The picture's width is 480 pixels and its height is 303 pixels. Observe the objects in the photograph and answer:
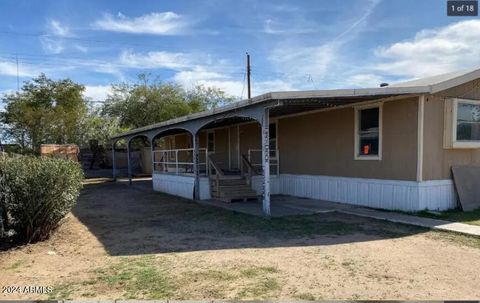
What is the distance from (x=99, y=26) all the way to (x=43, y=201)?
10645 mm

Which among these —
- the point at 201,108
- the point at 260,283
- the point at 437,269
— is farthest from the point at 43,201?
the point at 201,108

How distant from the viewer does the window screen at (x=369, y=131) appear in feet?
31.7

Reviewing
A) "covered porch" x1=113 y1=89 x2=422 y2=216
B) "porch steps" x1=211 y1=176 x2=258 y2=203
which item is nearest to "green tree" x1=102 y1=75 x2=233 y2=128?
"covered porch" x1=113 y1=89 x2=422 y2=216

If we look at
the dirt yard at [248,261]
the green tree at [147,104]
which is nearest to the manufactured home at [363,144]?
the dirt yard at [248,261]

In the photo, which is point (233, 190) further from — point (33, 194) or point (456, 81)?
point (456, 81)

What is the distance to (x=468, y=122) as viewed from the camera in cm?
938

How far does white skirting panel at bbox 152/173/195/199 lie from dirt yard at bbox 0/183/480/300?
4.36 m

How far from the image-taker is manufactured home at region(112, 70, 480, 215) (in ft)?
28.6

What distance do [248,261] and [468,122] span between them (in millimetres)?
6801

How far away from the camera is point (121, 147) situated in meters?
30.8

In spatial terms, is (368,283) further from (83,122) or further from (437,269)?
(83,122)

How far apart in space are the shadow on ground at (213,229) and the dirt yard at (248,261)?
0.06ft

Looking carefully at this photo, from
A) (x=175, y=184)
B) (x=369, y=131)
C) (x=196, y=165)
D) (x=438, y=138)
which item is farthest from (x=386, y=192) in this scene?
(x=175, y=184)

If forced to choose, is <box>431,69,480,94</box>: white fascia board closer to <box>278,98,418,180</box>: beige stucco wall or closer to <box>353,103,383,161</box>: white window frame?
<box>278,98,418,180</box>: beige stucco wall
